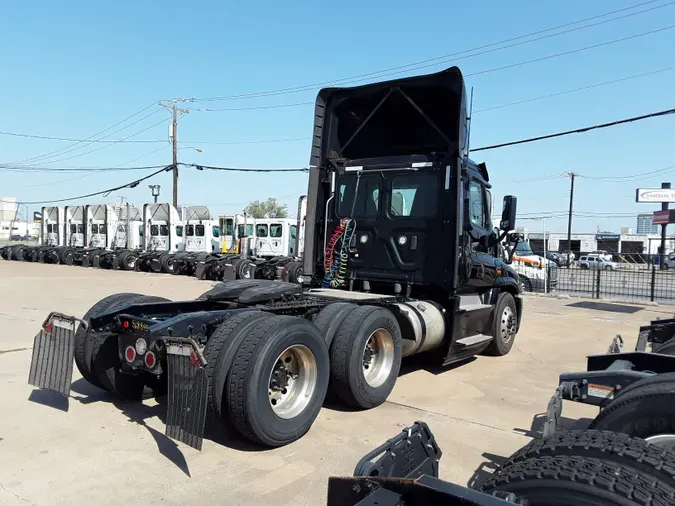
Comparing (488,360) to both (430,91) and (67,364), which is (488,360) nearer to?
(430,91)

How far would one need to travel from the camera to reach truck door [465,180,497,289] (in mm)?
6887

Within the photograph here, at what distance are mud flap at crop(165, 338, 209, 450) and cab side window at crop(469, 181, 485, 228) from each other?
438 cm

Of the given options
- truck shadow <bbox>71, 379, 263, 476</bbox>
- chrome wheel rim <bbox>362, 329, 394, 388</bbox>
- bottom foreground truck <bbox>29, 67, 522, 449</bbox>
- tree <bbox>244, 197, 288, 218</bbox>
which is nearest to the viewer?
bottom foreground truck <bbox>29, 67, 522, 449</bbox>

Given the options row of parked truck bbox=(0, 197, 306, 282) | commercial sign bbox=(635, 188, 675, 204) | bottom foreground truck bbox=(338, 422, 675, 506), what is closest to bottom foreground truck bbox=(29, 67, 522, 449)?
bottom foreground truck bbox=(338, 422, 675, 506)

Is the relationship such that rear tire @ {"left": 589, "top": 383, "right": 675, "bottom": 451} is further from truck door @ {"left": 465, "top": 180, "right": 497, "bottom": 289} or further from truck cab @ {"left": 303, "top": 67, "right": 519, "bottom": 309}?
truck door @ {"left": 465, "top": 180, "right": 497, "bottom": 289}

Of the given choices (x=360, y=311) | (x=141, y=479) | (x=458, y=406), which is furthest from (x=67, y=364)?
(x=458, y=406)

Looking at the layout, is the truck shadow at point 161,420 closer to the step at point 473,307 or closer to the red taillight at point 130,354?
the red taillight at point 130,354

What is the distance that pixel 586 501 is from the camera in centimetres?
160

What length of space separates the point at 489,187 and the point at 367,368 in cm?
364

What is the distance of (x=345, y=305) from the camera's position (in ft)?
17.9

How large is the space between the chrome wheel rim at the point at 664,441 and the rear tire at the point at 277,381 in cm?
253

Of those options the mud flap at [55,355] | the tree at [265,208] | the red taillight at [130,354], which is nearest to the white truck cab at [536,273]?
the red taillight at [130,354]

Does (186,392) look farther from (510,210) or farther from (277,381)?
(510,210)

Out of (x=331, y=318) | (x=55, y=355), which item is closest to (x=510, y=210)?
(x=331, y=318)
